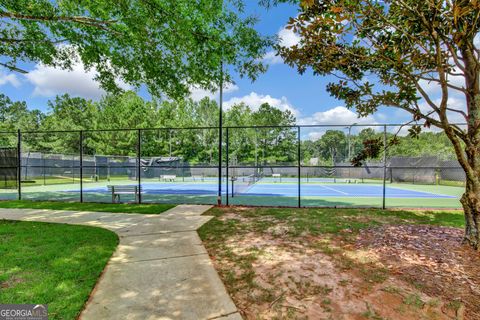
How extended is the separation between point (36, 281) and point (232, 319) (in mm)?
2429

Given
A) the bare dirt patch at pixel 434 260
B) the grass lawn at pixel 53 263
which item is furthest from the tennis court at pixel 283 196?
the bare dirt patch at pixel 434 260

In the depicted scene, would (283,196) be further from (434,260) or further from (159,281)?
(159,281)

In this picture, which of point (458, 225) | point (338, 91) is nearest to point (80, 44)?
point (338, 91)

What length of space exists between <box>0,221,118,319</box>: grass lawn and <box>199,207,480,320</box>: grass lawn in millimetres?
1617

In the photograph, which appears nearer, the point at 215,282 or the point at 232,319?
the point at 232,319

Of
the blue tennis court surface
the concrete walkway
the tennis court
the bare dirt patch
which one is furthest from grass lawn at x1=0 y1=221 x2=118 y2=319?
the blue tennis court surface

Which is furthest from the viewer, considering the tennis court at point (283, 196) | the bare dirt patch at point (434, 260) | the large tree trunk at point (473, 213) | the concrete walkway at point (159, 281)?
the tennis court at point (283, 196)

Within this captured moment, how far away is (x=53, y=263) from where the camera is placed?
3.53m

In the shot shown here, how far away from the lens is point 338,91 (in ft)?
15.4

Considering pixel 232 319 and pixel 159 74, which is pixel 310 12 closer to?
pixel 232 319

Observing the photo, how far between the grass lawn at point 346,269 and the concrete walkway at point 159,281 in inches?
9.1

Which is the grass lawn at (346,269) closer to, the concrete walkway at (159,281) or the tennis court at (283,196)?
the concrete walkway at (159,281)

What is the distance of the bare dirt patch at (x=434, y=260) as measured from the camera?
2.72 meters

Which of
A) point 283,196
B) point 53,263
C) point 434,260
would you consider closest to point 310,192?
point 283,196
